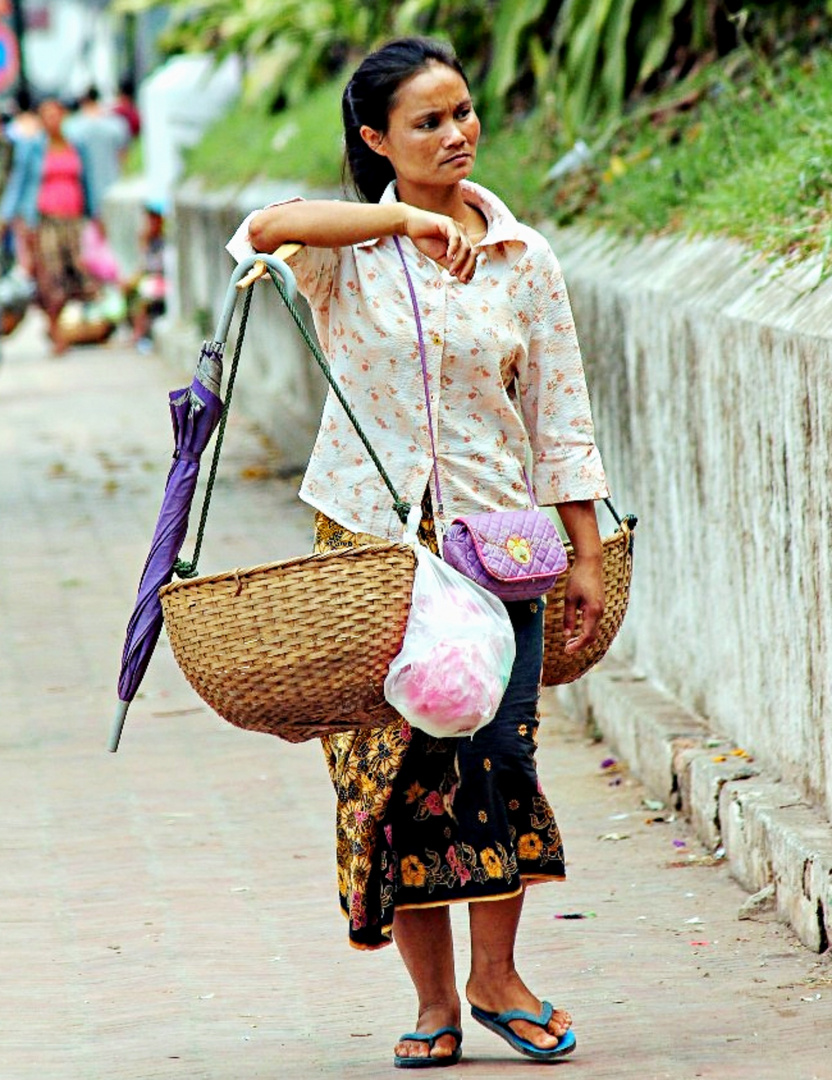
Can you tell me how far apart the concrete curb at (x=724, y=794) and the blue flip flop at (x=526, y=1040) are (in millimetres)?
737

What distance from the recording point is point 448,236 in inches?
143

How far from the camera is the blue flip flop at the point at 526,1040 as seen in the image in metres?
4.02

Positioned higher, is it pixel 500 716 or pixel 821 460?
pixel 821 460

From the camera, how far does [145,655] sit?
12.7ft

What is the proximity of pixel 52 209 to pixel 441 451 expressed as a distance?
52.5 feet

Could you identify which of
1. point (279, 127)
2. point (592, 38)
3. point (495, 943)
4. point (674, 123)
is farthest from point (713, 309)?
point (279, 127)

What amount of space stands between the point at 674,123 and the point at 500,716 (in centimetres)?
493

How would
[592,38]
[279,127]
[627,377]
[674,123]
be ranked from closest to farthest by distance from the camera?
[627,377], [674,123], [592,38], [279,127]

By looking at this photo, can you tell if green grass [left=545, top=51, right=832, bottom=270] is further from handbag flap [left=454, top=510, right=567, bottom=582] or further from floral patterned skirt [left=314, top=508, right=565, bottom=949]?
floral patterned skirt [left=314, top=508, right=565, bottom=949]

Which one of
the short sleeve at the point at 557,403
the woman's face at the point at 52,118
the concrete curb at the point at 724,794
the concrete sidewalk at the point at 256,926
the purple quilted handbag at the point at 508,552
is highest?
the woman's face at the point at 52,118

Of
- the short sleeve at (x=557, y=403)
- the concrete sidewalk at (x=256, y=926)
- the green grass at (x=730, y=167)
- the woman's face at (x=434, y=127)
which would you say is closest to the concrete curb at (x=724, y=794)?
the concrete sidewalk at (x=256, y=926)

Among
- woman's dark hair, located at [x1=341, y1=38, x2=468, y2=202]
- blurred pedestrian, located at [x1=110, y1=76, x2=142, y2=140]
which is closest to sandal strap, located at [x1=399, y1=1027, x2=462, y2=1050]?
woman's dark hair, located at [x1=341, y1=38, x2=468, y2=202]

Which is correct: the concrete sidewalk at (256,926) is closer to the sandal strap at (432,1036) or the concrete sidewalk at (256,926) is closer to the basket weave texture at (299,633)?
the sandal strap at (432,1036)

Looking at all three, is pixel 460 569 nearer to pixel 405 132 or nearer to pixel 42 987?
pixel 405 132
